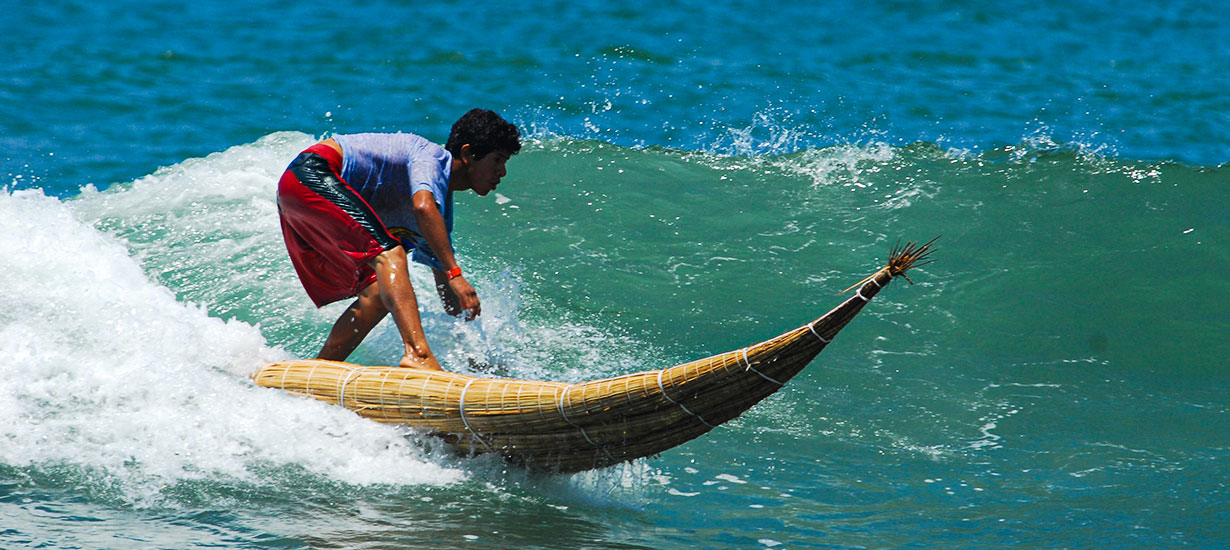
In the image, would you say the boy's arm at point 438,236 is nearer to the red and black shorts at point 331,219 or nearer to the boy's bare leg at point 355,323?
the red and black shorts at point 331,219

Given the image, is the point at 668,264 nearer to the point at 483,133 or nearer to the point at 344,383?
the point at 483,133

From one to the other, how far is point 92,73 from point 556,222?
24.0 ft

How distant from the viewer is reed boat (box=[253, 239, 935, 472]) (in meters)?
3.58

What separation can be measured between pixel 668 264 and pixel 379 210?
319 centimetres

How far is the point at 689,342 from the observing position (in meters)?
6.59

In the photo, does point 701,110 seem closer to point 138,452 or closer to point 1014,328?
point 1014,328

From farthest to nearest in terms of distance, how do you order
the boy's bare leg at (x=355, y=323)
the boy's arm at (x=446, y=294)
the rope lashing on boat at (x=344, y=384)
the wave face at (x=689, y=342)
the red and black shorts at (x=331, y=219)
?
the boy's arm at (x=446, y=294)
the boy's bare leg at (x=355, y=323)
the red and black shorts at (x=331, y=219)
the rope lashing on boat at (x=344, y=384)
the wave face at (x=689, y=342)

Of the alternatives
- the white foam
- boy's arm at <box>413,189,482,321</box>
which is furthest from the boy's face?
the white foam

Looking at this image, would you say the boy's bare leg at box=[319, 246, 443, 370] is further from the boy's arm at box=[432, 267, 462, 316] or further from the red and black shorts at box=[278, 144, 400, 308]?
the boy's arm at box=[432, 267, 462, 316]

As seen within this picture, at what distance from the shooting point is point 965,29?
14625 mm

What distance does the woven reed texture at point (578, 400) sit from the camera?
359 cm

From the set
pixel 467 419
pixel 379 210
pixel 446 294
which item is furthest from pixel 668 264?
pixel 467 419

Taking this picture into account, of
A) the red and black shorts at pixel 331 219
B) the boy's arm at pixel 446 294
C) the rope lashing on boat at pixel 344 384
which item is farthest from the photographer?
the boy's arm at pixel 446 294

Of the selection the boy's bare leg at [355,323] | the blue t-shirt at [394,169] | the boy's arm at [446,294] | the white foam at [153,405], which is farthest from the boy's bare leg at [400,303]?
the boy's arm at [446,294]
